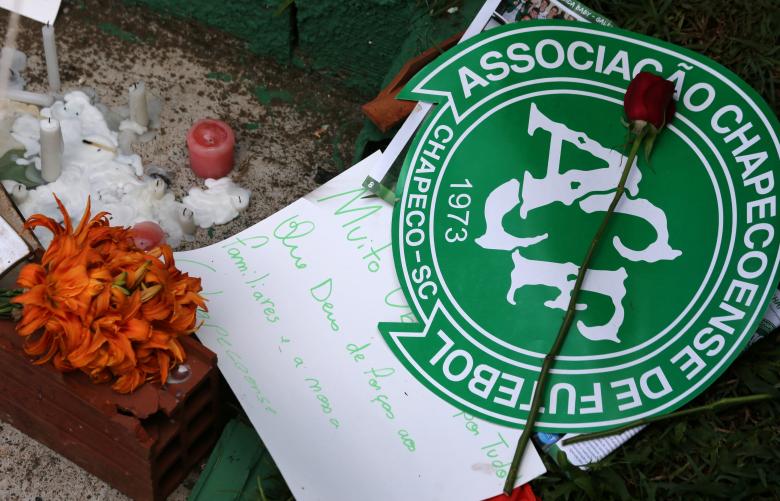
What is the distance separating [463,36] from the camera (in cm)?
144

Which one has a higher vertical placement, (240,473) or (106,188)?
(106,188)

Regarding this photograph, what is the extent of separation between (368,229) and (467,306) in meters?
0.22

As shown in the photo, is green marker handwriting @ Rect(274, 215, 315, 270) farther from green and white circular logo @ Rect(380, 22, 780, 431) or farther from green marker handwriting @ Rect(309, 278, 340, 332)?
green and white circular logo @ Rect(380, 22, 780, 431)

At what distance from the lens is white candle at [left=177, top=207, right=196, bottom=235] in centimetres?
156

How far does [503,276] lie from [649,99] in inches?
13.2

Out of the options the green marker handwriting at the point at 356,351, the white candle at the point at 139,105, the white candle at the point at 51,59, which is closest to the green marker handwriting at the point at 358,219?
the green marker handwriting at the point at 356,351

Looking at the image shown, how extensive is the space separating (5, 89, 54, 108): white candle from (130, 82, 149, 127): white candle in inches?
6.5

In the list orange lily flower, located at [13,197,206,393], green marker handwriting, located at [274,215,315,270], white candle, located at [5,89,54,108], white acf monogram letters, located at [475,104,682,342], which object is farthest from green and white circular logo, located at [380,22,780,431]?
white candle, located at [5,89,54,108]

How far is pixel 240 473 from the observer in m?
1.29

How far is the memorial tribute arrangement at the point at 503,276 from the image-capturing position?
1264 mm

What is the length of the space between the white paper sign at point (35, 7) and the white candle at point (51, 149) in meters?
0.27

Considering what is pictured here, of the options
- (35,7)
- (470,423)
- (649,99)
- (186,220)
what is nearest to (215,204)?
(186,220)

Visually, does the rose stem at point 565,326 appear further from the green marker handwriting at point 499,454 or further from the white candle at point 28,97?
the white candle at point 28,97

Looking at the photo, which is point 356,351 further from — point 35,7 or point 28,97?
point 35,7
